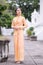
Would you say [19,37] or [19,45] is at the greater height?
[19,37]

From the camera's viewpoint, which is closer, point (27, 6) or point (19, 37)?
point (19, 37)

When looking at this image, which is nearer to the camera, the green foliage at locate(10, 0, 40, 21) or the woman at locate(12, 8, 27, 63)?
the woman at locate(12, 8, 27, 63)

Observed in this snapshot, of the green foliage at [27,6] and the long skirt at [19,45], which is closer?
the long skirt at [19,45]

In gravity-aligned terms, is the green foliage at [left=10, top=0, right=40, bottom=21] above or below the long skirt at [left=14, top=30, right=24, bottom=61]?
above

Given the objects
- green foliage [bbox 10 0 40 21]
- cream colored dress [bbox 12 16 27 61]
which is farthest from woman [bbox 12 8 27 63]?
green foliage [bbox 10 0 40 21]

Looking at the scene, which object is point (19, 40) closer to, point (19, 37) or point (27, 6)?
point (19, 37)

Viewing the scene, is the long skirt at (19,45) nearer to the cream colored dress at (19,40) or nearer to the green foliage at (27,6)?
the cream colored dress at (19,40)

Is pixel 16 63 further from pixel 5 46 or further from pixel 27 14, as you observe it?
pixel 27 14

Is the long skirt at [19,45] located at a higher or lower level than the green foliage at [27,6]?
lower

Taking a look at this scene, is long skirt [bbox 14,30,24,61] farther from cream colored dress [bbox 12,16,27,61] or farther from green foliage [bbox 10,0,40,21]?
green foliage [bbox 10,0,40,21]

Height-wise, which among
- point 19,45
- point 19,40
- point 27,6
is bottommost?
point 19,45

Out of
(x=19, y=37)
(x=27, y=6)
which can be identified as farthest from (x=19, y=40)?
(x=27, y=6)

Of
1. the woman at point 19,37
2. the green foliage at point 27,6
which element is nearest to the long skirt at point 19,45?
the woman at point 19,37

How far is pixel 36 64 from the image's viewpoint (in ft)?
29.9
